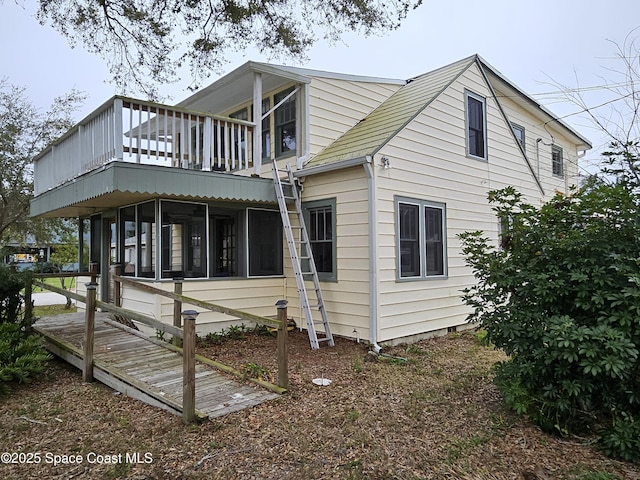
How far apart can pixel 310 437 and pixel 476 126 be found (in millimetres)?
8089

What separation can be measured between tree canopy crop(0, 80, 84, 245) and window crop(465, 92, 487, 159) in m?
14.3

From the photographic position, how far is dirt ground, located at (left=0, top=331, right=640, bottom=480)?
3336 mm

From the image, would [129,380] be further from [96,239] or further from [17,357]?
[96,239]

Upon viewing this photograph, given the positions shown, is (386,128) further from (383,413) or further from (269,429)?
(269,429)

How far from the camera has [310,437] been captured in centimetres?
385

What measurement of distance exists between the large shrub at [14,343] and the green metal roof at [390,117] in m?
5.30

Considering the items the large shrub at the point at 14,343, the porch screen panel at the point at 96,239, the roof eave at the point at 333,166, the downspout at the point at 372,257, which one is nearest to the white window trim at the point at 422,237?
the downspout at the point at 372,257

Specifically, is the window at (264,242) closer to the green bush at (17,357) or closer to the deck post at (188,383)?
the green bush at (17,357)

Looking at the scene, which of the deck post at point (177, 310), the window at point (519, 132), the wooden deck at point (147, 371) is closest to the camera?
the wooden deck at point (147, 371)

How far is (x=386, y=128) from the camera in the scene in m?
7.88

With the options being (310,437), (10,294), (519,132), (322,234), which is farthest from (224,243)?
(519,132)

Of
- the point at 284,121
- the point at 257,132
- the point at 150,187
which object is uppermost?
the point at 284,121

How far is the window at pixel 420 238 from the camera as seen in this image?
769 centimetres

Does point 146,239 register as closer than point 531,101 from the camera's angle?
Yes
